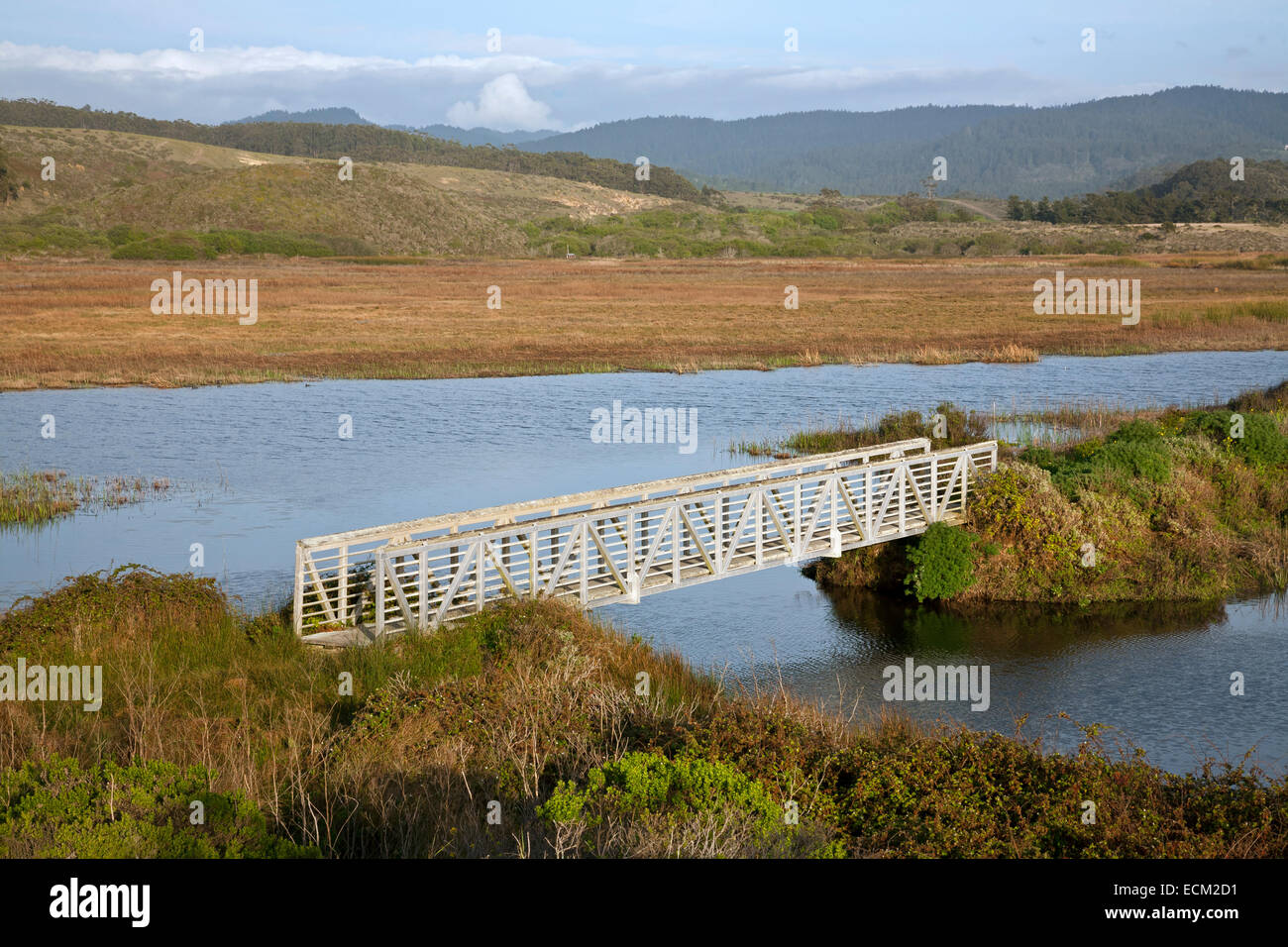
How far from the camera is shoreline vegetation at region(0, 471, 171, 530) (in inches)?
997

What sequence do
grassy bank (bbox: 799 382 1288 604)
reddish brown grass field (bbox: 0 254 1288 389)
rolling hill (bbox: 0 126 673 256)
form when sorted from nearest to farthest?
grassy bank (bbox: 799 382 1288 604) < reddish brown grass field (bbox: 0 254 1288 389) < rolling hill (bbox: 0 126 673 256)

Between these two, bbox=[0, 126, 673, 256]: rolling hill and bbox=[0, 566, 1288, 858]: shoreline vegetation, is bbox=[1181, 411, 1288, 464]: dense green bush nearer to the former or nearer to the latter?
bbox=[0, 566, 1288, 858]: shoreline vegetation

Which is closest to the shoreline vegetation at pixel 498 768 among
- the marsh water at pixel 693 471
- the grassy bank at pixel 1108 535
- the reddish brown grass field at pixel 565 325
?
the marsh water at pixel 693 471

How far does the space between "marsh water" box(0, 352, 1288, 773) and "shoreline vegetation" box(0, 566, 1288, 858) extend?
248 centimetres

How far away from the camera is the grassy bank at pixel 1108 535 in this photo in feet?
70.8

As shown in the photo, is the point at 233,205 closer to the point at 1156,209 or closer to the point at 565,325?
the point at 565,325

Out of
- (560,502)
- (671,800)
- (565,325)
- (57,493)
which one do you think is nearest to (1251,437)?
(560,502)

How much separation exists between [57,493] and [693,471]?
13.9 m

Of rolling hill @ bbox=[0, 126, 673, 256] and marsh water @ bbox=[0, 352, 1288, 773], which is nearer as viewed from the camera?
marsh water @ bbox=[0, 352, 1288, 773]

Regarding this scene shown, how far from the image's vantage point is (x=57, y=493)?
2698 cm

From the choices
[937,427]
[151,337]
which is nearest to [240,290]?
[151,337]

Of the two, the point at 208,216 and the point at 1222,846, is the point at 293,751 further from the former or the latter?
the point at 208,216

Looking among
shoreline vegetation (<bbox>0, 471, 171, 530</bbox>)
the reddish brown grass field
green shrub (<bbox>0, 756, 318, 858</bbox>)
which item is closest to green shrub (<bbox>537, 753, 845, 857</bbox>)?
green shrub (<bbox>0, 756, 318, 858</bbox>)
